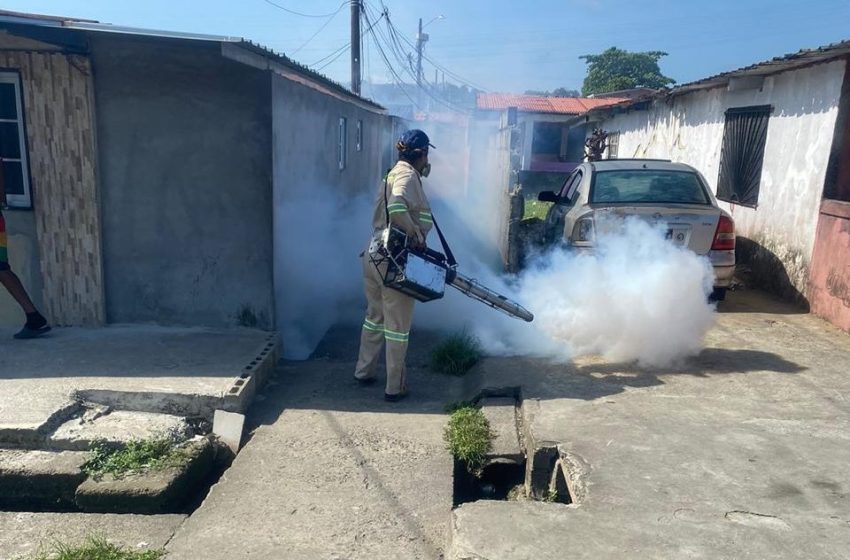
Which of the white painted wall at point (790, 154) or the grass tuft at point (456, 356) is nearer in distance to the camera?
the grass tuft at point (456, 356)

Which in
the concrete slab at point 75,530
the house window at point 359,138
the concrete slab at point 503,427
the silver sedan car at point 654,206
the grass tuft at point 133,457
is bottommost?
the concrete slab at point 75,530

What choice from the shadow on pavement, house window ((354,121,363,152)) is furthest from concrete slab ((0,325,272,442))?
house window ((354,121,363,152))

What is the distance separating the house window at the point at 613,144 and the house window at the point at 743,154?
784 centimetres

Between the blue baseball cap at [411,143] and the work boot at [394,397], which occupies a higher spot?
the blue baseball cap at [411,143]

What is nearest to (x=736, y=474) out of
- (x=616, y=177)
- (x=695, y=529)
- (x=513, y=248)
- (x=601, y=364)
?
(x=695, y=529)

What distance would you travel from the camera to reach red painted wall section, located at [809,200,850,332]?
6.47 meters

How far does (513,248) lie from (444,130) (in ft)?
99.9

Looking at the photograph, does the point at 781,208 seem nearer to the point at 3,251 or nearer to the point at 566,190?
the point at 566,190

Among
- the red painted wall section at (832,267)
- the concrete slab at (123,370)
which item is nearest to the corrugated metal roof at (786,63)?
the red painted wall section at (832,267)

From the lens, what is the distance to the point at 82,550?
314 cm

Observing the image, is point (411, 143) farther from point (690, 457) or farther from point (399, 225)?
point (690, 457)

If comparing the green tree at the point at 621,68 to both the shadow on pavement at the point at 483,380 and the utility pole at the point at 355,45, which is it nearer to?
the utility pole at the point at 355,45

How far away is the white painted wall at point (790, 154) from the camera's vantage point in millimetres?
7352

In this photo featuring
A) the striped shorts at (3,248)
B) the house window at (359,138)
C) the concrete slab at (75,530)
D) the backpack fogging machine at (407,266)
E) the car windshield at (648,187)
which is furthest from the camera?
the house window at (359,138)
